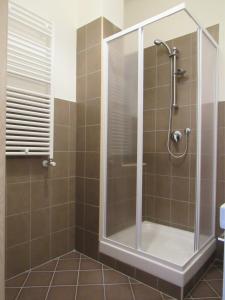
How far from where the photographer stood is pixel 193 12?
7.34 ft

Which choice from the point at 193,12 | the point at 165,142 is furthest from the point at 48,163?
the point at 193,12

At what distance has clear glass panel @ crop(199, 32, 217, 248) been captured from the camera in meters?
1.84

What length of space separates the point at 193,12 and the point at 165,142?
4.39 ft

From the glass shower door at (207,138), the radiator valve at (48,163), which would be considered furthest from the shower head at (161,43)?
the radiator valve at (48,163)

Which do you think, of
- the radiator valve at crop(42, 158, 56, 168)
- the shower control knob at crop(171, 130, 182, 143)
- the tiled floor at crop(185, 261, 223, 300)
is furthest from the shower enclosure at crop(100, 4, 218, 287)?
the radiator valve at crop(42, 158, 56, 168)

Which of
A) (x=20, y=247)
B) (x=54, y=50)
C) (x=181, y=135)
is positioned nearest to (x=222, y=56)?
(x=181, y=135)

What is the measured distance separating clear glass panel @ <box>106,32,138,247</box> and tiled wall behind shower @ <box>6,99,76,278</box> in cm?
42

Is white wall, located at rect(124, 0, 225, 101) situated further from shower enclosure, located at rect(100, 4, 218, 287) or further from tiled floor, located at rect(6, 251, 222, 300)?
tiled floor, located at rect(6, 251, 222, 300)

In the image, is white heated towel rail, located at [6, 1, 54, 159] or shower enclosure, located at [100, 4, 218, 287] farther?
shower enclosure, located at [100, 4, 218, 287]

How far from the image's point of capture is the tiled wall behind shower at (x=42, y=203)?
70.7 inches

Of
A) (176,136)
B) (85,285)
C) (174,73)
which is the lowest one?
(85,285)

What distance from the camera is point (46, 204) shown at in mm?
2031

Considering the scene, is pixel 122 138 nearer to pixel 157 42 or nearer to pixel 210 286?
pixel 157 42

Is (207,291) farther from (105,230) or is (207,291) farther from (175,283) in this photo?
(105,230)
